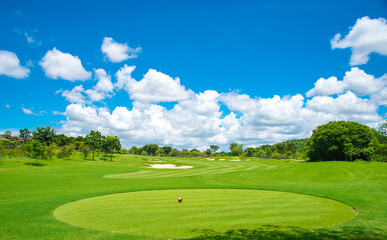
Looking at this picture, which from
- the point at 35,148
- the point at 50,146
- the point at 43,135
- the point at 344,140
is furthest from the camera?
the point at 43,135

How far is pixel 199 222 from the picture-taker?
8.57 metres

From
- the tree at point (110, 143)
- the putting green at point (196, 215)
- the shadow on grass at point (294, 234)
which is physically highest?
the tree at point (110, 143)

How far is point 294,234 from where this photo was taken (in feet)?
23.0

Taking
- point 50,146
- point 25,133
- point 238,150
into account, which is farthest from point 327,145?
point 25,133

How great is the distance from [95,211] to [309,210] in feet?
33.6

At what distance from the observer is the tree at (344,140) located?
60225mm

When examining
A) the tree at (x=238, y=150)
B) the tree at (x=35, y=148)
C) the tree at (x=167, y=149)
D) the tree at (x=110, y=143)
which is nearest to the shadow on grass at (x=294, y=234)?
the tree at (x=35, y=148)

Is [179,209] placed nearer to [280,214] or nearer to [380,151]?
[280,214]

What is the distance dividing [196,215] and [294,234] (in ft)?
13.3

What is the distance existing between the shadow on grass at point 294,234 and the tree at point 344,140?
193ft

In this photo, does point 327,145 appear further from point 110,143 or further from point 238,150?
point 238,150

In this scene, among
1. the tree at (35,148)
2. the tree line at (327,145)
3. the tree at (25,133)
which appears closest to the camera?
the tree at (35,148)

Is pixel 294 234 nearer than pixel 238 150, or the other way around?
pixel 294 234

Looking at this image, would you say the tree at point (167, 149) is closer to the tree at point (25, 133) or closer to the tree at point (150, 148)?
the tree at point (150, 148)
